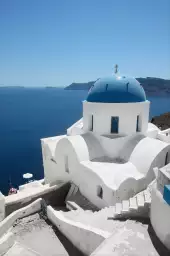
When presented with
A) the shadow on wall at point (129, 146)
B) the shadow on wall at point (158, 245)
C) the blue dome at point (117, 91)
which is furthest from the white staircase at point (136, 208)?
the blue dome at point (117, 91)

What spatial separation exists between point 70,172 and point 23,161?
23.1 metres

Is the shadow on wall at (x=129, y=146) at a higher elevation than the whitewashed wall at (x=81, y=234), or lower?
higher

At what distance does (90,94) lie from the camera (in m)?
14.3

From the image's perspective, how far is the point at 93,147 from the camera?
44.2 ft

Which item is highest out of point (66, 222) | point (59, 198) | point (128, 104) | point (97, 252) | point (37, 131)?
point (128, 104)

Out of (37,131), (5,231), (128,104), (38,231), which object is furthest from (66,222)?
(37,131)

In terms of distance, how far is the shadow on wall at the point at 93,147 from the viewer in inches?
521

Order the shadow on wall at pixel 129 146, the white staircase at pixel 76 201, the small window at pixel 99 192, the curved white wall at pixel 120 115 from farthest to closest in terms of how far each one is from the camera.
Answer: the curved white wall at pixel 120 115 → the shadow on wall at pixel 129 146 → the white staircase at pixel 76 201 → the small window at pixel 99 192

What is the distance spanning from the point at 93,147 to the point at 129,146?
2.16 meters

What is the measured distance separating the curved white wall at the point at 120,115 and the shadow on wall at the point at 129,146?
0.42m

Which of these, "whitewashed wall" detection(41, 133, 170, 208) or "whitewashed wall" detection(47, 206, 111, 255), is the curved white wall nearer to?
"whitewashed wall" detection(41, 133, 170, 208)

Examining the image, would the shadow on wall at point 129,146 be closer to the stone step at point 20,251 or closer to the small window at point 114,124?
the small window at point 114,124

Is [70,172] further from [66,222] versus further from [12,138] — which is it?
[12,138]

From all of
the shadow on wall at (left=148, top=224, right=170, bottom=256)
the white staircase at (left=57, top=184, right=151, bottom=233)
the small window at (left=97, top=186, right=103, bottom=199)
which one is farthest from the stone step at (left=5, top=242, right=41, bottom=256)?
the shadow on wall at (left=148, top=224, right=170, bottom=256)
